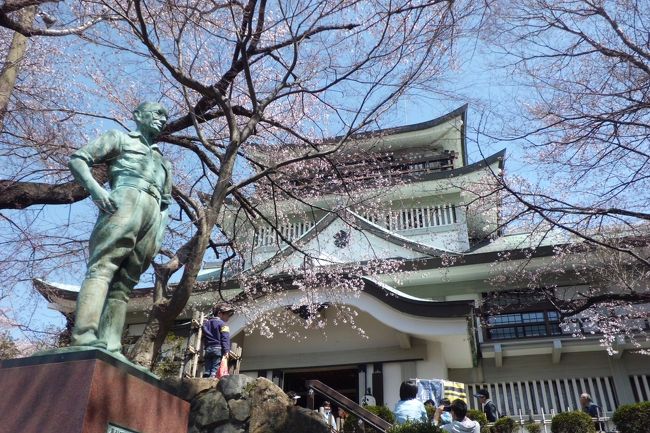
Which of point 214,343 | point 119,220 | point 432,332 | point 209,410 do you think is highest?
point 432,332

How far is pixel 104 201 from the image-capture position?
4.15m

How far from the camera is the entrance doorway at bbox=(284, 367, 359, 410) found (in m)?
13.9

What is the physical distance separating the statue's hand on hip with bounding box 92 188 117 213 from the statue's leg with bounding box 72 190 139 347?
0.15ft

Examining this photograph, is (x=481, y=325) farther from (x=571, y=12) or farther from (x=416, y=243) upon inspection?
(x=571, y=12)

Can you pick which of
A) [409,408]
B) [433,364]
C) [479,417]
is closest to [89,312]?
[409,408]

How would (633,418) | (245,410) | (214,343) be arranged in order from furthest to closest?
(214,343) < (245,410) < (633,418)

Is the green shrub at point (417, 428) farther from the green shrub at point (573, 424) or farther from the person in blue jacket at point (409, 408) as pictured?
the green shrub at point (573, 424)

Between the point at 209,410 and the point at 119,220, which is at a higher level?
the point at 119,220

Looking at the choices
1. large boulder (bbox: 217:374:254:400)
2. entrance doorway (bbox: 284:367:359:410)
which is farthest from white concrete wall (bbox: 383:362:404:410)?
large boulder (bbox: 217:374:254:400)

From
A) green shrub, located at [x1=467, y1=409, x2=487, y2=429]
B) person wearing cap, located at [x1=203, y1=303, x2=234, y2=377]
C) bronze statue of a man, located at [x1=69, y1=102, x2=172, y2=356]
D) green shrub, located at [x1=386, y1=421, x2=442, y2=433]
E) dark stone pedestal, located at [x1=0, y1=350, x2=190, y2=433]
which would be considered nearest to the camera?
dark stone pedestal, located at [x1=0, y1=350, x2=190, y2=433]

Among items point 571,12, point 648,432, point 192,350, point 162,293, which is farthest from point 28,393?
point 571,12

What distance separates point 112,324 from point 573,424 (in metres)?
7.13

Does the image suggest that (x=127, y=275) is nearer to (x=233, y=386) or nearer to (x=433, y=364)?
(x=233, y=386)

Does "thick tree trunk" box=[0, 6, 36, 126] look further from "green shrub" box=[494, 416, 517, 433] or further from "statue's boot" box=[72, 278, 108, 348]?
"green shrub" box=[494, 416, 517, 433]
